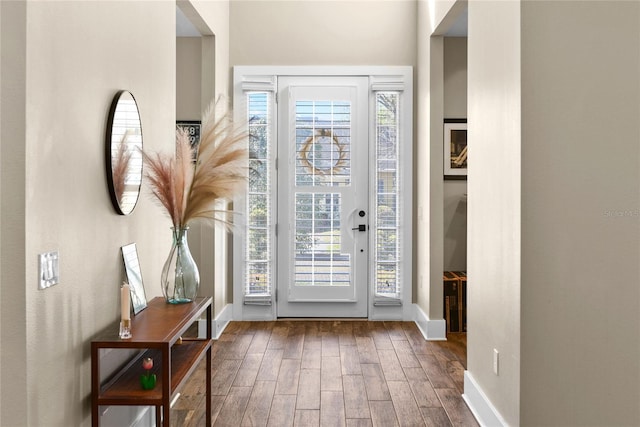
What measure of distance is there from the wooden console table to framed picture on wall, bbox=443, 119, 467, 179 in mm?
3378

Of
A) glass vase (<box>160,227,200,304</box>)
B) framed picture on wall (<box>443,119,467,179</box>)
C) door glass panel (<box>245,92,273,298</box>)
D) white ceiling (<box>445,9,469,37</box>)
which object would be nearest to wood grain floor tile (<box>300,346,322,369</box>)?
door glass panel (<box>245,92,273,298</box>)

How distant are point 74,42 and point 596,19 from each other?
7.10 ft

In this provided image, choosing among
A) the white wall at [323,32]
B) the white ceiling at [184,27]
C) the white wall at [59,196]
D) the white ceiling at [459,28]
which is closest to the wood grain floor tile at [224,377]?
the white wall at [59,196]

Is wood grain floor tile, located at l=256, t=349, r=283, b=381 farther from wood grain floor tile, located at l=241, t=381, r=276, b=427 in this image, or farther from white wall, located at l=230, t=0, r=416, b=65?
white wall, located at l=230, t=0, r=416, b=65

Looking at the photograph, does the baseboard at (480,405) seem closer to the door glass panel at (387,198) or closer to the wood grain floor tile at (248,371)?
the wood grain floor tile at (248,371)

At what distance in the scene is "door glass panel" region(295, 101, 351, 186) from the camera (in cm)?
540

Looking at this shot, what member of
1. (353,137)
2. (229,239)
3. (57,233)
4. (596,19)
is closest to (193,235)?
(229,239)

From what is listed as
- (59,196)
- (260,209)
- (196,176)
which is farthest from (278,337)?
(59,196)

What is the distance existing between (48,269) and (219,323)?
3123 mm

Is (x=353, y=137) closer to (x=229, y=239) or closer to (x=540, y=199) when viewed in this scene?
(x=229, y=239)

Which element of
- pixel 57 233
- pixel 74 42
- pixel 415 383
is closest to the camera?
pixel 57 233

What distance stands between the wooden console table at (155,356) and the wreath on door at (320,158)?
2.65 metres

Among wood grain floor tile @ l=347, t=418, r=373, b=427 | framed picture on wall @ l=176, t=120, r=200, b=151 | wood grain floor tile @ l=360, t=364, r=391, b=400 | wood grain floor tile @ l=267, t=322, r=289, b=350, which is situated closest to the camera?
wood grain floor tile @ l=347, t=418, r=373, b=427

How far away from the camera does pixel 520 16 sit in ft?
8.21
